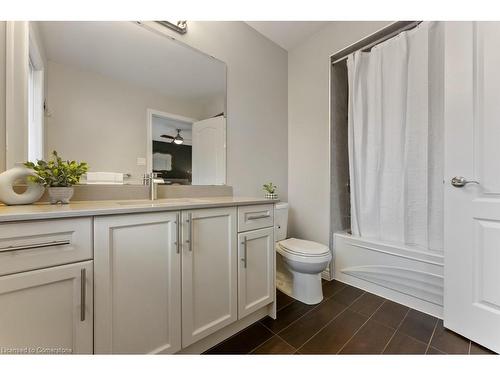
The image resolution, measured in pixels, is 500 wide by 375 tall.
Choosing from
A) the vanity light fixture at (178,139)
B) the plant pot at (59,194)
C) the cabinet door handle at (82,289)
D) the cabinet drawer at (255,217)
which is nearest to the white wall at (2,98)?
the plant pot at (59,194)

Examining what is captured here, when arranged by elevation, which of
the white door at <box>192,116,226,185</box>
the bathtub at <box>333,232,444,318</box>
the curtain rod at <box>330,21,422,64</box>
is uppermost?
the curtain rod at <box>330,21,422,64</box>

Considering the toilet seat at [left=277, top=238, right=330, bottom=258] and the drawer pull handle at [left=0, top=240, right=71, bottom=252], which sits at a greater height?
the drawer pull handle at [left=0, top=240, right=71, bottom=252]

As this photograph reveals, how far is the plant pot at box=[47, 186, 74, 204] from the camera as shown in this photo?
1.01 m

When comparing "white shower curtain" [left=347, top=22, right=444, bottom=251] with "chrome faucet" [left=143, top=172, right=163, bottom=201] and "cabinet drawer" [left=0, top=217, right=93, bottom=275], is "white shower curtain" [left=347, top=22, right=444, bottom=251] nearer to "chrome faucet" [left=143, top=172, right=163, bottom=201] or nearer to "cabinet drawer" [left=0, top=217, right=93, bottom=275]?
"chrome faucet" [left=143, top=172, right=163, bottom=201]

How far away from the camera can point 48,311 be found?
741 millimetres

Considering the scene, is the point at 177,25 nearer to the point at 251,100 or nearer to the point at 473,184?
the point at 251,100

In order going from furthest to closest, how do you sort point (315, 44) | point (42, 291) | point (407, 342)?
1. point (315, 44)
2. point (407, 342)
3. point (42, 291)

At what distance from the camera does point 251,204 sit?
51.0 inches

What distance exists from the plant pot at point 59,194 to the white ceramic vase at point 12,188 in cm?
5

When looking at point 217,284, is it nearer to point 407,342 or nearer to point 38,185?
point 38,185

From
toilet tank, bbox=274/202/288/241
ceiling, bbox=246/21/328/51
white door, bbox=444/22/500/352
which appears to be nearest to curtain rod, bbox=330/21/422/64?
ceiling, bbox=246/21/328/51

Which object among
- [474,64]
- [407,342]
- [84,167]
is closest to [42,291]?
[84,167]

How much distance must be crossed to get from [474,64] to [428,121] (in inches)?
17.2

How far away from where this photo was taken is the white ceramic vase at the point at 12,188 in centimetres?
92
